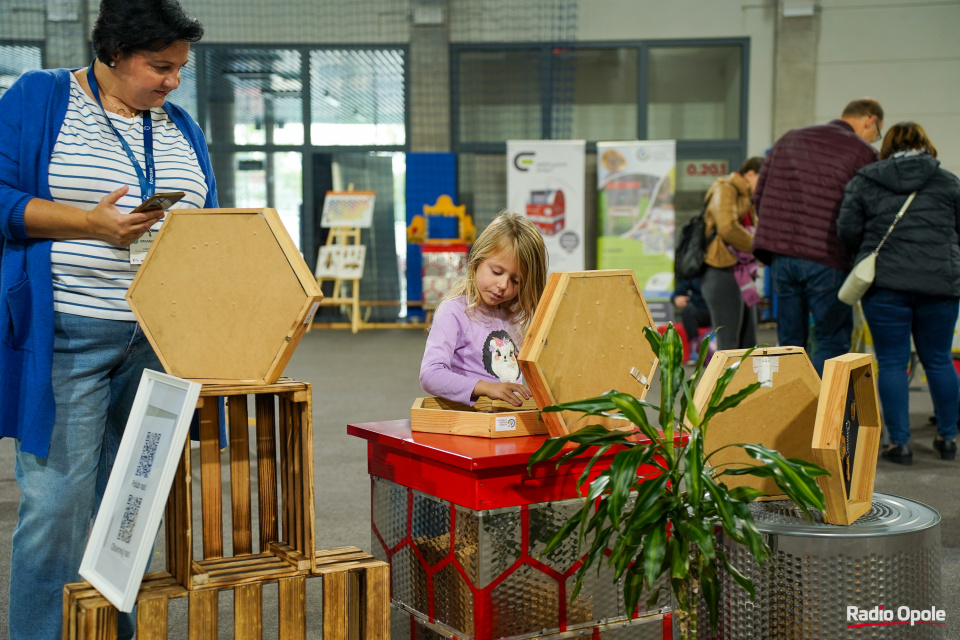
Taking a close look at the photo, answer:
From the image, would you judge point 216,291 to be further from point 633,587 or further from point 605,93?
point 605,93

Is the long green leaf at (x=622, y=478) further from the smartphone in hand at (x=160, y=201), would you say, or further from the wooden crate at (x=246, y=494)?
the smartphone in hand at (x=160, y=201)

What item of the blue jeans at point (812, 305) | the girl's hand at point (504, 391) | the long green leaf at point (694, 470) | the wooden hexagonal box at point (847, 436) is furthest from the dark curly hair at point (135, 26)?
the blue jeans at point (812, 305)

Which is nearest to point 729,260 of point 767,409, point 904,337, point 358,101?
point 904,337

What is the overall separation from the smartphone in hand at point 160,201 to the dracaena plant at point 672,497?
74 centimetres

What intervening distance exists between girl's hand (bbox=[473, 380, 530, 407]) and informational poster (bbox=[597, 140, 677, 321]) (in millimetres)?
7502

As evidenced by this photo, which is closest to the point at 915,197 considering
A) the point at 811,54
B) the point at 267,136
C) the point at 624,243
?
the point at 624,243

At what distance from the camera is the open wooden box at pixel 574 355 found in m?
1.67

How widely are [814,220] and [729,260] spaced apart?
83 centimetres

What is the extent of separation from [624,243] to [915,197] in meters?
6.06

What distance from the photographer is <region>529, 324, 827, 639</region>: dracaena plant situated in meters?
1.42

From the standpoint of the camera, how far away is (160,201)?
153cm

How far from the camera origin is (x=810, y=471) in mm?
1530

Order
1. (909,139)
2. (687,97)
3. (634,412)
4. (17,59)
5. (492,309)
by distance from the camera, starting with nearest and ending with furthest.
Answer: (634,412) → (492,309) → (909,139) → (17,59) → (687,97)

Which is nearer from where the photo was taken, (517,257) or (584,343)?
(584,343)
